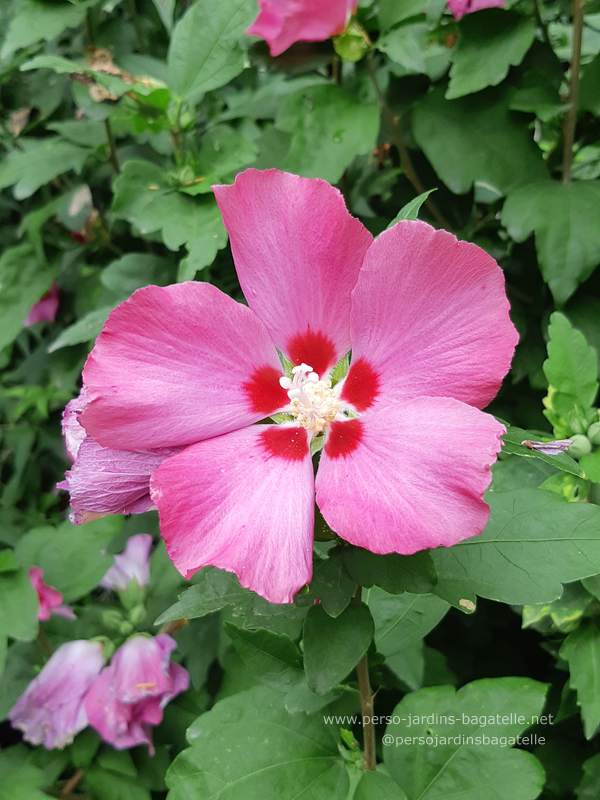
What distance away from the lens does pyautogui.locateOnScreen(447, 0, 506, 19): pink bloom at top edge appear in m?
0.91

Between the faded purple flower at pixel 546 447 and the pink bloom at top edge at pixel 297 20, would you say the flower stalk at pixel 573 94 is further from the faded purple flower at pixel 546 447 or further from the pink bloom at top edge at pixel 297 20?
the faded purple flower at pixel 546 447

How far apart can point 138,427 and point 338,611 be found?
206 millimetres

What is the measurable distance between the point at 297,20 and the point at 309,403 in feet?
2.00

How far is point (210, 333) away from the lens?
1.65 feet

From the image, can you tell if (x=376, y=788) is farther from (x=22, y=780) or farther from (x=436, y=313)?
(x=22, y=780)

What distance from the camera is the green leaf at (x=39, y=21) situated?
42.5 inches

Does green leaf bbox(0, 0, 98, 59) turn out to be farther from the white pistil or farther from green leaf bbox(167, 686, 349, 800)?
green leaf bbox(167, 686, 349, 800)

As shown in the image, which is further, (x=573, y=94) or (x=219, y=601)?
(x=573, y=94)

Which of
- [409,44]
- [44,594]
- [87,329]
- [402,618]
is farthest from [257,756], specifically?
[409,44]

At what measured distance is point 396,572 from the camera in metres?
0.50

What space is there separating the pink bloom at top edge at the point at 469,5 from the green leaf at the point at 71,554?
3.16ft

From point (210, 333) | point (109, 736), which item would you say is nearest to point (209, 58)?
point (210, 333)

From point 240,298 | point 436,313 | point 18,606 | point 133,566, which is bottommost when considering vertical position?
point 133,566

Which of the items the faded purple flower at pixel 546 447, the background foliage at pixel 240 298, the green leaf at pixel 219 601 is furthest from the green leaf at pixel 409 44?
the green leaf at pixel 219 601
